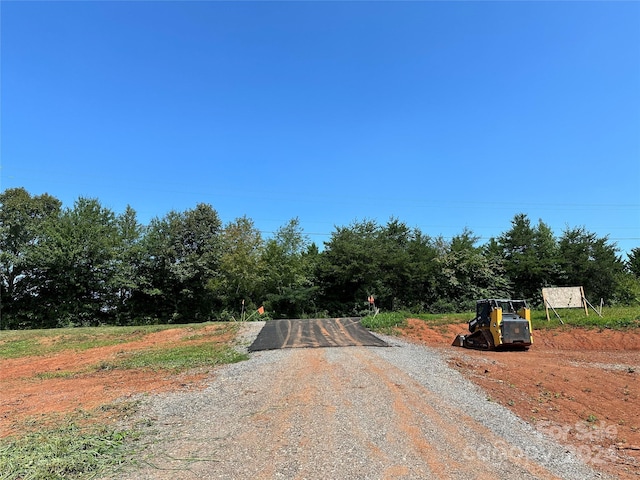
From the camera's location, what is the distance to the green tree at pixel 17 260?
99.0 ft

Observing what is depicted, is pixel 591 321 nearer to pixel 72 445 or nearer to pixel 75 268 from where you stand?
pixel 72 445

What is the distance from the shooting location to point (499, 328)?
14086mm

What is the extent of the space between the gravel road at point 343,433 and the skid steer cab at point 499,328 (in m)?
6.31

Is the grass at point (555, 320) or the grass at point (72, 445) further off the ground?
the grass at point (555, 320)

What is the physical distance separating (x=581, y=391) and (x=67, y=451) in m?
9.16

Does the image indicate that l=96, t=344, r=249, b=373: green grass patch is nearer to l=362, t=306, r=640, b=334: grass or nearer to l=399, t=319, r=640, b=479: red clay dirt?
l=399, t=319, r=640, b=479: red clay dirt

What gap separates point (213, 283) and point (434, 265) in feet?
59.1

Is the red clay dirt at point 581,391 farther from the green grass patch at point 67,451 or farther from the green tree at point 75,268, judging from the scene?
the green tree at point 75,268

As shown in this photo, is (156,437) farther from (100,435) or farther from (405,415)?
(405,415)

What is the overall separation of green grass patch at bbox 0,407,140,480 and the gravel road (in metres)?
0.33

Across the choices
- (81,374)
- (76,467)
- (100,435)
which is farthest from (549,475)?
(81,374)

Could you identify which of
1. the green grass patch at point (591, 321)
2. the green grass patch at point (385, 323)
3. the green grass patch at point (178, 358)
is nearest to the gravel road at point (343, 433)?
the green grass patch at point (178, 358)

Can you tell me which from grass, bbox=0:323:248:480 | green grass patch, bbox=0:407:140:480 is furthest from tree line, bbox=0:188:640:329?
green grass patch, bbox=0:407:140:480

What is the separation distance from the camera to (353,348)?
44.4ft
